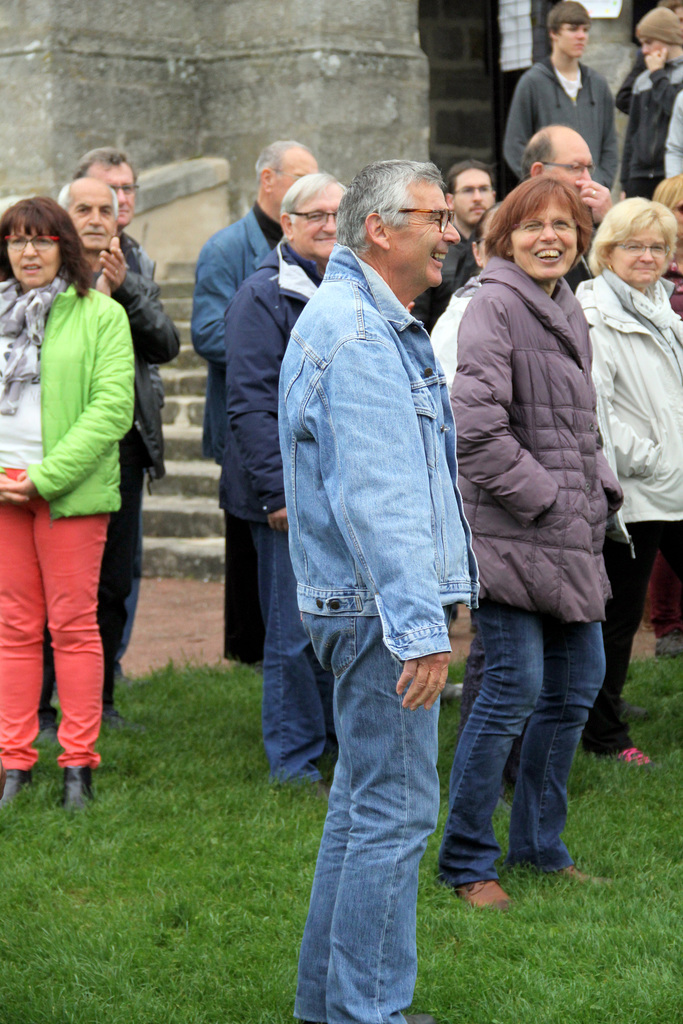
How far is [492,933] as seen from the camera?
3.92m

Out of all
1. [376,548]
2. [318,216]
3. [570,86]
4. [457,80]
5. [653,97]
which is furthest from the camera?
[457,80]

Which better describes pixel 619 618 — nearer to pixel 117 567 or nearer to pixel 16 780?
pixel 117 567

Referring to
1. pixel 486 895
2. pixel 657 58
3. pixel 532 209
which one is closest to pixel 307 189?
pixel 532 209

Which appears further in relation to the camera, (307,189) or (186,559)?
(186,559)

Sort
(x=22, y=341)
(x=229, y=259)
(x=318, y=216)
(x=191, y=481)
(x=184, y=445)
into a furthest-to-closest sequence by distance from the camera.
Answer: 1. (x=184, y=445)
2. (x=191, y=481)
3. (x=229, y=259)
4. (x=318, y=216)
5. (x=22, y=341)

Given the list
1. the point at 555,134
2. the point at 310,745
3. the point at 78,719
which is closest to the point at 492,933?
the point at 310,745

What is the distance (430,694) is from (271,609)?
2286mm

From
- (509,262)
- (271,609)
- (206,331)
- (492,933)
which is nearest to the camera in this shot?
(492,933)

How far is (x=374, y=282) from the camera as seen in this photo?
315 cm

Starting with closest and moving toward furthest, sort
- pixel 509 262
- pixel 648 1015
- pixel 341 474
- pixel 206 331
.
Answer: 1. pixel 341 474
2. pixel 648 1015
3. pixel 509 262
4. pixel 206 331

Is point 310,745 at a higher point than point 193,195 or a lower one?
lower

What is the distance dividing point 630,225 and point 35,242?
2.19 metres

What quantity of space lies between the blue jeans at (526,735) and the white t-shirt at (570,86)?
5.60 metres

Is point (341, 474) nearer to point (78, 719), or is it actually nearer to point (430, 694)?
point (430, 694)
